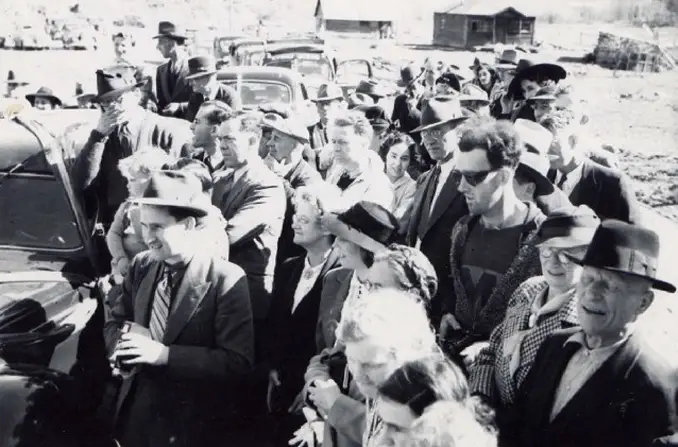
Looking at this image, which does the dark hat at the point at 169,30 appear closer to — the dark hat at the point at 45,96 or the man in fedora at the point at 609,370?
the dark hat at the point at 45,96

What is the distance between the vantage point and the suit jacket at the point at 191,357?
9.02 ft

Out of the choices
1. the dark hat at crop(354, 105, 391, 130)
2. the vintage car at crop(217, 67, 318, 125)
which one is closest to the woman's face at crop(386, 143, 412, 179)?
the dark hat at crop(354, 105, 391, 130)

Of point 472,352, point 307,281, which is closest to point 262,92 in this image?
point 307,281

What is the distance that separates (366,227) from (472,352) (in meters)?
0.65

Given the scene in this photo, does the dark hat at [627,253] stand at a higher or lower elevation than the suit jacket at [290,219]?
higher

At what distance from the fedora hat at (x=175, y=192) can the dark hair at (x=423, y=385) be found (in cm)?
129

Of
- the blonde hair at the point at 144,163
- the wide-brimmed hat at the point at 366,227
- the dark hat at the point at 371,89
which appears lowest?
the dark hat at the point at 371,89

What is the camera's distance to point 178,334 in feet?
9.16

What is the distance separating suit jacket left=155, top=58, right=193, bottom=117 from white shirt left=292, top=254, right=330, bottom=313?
184 inches

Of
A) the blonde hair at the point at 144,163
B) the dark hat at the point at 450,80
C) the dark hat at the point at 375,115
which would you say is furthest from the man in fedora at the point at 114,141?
the dark hat at the point at 450,80

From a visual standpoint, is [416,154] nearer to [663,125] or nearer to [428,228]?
[428,228]

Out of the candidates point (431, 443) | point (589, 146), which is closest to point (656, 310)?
point (589, 146)

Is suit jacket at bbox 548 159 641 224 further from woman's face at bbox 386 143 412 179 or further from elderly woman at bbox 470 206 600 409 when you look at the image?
elderly woman at bbox 470 206 600 409

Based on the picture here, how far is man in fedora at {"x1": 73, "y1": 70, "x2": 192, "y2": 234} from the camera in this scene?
4.32m
